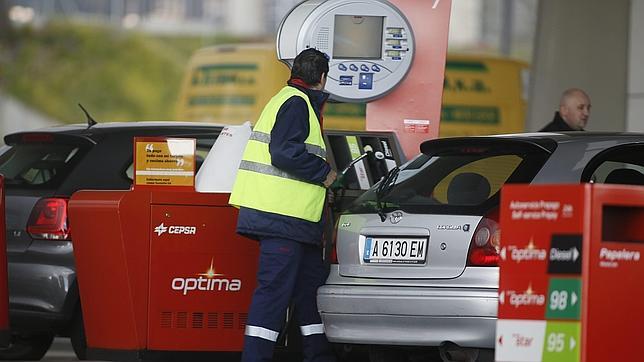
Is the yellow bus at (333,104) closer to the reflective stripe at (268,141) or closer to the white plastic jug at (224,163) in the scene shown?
the white plastic jug at (224,163)

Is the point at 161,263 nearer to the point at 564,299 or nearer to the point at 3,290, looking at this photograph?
the point at 3,290

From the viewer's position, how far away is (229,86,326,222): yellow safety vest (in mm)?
8273

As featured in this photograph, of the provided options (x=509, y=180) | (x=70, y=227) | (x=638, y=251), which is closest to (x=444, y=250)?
(x=509, y=180)

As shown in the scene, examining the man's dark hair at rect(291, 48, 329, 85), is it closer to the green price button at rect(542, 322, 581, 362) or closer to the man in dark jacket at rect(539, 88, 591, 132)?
the green price button at rect(542, 322, 581, 362)

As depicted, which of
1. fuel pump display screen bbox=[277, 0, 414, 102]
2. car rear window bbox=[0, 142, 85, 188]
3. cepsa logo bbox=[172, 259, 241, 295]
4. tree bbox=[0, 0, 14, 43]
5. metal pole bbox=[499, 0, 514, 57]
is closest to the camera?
cepsa logo bbox=[172, 259, 241, 295]

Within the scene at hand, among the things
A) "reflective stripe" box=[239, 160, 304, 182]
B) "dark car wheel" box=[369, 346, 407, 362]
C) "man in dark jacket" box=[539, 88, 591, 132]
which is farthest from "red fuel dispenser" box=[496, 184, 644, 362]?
"man in dark jacket" box=[539, 88, 591, 132]

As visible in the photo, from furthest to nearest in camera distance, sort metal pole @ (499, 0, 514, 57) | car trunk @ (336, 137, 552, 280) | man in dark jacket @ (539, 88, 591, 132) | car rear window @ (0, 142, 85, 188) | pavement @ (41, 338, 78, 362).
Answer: metal pole @ (499, 0, 514, 57) < man in dark jacket @ (539, 88, 591, 132) < pavement @ (41, 338, 78, 362) < car rear window @ (0, 142, 85, 188) < car trunk @ (336, 137, 552, 280)

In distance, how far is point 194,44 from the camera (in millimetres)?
52094

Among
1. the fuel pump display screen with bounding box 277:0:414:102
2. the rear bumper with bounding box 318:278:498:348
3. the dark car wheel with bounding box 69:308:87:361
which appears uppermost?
the fuel pump display screen with bounding box 277:0:414:102

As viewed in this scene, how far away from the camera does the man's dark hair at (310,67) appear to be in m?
8.48

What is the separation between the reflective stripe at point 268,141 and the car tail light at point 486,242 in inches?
45.8

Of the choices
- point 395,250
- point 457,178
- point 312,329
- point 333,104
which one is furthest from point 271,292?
point 333,104

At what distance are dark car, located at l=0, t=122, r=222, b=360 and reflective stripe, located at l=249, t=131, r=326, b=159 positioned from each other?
5.08ft

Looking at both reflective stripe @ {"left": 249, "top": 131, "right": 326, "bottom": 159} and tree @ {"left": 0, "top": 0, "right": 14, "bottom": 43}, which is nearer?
reflective stripe @ {"left": 249, "top": 131, "right": 326, "bottom": 159}
